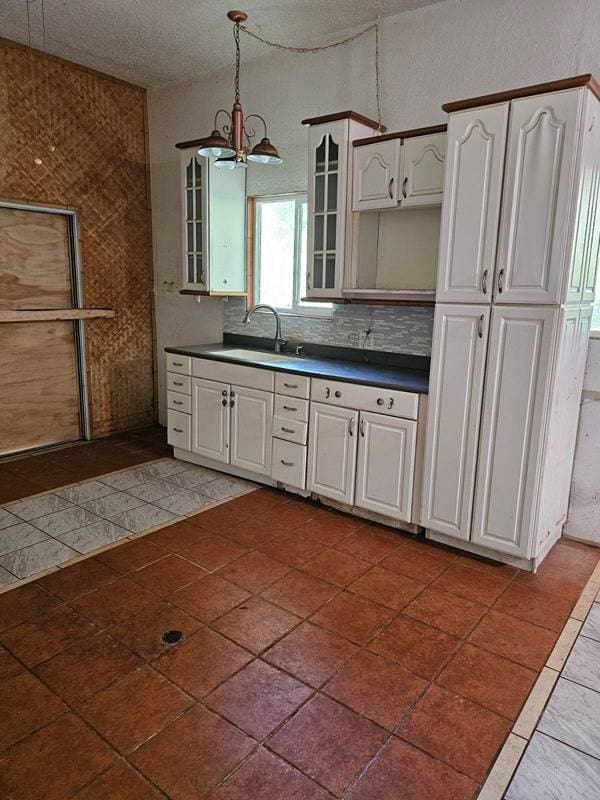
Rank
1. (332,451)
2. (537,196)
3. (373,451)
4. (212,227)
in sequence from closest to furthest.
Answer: (537,196) → (373,451) → (332,451) → (212,227)

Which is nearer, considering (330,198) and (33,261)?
(330,198)

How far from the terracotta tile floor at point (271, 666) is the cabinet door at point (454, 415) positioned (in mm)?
255

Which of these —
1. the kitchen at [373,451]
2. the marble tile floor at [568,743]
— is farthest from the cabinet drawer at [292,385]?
the marble tile floor at [568,743]

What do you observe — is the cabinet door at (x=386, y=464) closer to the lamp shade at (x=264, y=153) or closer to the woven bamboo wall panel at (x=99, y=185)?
the lamp shade at (x=264, y=153)

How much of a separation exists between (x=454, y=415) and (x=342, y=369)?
0.87 metres

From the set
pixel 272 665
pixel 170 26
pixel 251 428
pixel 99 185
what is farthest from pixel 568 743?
pixel 99 185

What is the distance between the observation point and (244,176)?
423cm

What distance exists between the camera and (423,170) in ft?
10.0

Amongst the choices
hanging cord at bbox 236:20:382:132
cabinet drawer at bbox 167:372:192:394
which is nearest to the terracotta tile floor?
cabinet drawer at bbox 167:372:192:394

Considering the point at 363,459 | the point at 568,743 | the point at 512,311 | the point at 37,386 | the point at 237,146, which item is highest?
the point at 237,146

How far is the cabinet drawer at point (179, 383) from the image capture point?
4105 millimetres

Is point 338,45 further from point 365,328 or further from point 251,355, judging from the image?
point 251,355

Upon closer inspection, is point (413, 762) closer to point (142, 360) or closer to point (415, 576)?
point (415, 576)

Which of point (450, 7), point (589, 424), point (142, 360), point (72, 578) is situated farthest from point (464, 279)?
point (142, 360)
